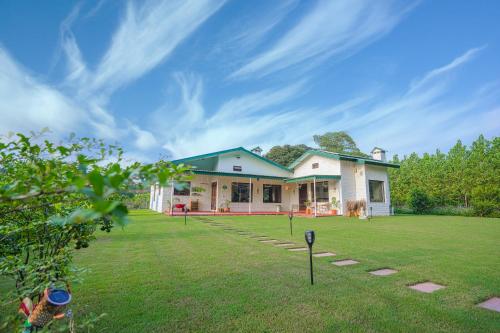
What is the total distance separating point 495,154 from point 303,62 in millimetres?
17476

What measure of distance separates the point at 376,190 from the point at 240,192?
9057mm

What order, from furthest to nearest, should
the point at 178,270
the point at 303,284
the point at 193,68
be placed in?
the point at 193,68, the point at 178,270, the point at 303,284

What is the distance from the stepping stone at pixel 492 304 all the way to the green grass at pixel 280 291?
77 millimetres

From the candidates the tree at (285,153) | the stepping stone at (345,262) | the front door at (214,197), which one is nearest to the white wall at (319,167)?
the front door at (214,197)

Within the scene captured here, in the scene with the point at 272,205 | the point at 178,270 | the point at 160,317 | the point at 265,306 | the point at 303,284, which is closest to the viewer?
the point at 160,317

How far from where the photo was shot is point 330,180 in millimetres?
16391

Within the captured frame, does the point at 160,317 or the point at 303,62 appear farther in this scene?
the point at 303,62

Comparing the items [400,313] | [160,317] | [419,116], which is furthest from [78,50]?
[419,116]

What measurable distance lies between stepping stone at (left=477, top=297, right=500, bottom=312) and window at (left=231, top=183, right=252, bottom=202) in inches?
597

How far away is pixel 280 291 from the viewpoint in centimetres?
294

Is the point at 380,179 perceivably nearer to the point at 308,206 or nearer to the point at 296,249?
the point at 308,206

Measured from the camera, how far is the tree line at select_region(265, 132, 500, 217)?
1669 centimetres

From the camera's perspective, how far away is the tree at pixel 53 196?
58cm

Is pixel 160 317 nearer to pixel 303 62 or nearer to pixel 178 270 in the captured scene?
pixel 178 270
